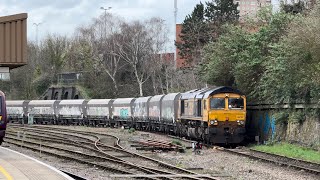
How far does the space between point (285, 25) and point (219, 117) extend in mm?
7333

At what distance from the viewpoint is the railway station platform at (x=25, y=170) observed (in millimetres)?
13779

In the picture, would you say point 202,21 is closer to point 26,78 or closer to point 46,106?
point 46,106

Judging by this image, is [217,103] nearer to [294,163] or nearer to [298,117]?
[298,117]

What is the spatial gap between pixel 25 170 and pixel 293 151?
1280 cm

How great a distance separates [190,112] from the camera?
3212cm

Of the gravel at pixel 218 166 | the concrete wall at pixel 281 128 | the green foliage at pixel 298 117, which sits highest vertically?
the green foliage at pixel 298 117

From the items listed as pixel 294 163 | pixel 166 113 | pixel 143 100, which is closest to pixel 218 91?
pixel 294 163

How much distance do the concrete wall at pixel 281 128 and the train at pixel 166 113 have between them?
5.86ft

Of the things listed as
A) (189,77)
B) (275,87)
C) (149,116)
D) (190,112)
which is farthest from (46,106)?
(275,87)

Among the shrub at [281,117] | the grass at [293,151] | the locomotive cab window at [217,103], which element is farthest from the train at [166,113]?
the grass at [293,151]

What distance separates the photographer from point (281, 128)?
28.3 metres

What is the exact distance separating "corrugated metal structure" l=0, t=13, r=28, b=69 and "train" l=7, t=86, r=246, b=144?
31.6 feet

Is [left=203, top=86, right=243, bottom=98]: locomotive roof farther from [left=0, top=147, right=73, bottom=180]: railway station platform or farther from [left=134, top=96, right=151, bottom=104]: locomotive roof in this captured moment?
[left=134, top=96, right=151, bottom=104]: locomotive roof

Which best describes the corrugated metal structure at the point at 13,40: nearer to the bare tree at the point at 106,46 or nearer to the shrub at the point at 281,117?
the shrub at the point at 281,117
